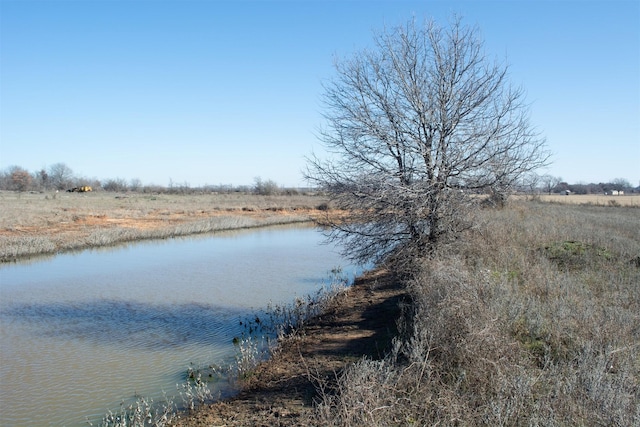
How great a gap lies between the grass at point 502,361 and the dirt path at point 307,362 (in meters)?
0.48

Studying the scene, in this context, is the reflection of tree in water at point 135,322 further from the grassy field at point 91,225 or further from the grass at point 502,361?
the grassy field at point 91,225

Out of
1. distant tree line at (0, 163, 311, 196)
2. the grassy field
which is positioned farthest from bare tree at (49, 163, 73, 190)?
the grassy field

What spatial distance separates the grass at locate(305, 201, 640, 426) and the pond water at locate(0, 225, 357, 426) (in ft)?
13.9

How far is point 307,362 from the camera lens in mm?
8156

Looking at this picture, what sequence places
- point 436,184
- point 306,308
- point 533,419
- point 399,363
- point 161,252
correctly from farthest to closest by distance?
point 161,252 → point 306,308 → point 436,184 → point 399,363 → point 533,419

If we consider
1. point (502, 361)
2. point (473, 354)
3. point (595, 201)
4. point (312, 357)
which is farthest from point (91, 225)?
point (595, 201)

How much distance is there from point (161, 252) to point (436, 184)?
720 inches

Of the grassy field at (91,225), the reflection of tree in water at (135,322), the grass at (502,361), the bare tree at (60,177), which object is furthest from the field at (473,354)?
the bare tree at (60,177)

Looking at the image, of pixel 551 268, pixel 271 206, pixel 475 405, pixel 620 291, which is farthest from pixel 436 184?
pixel 271 206

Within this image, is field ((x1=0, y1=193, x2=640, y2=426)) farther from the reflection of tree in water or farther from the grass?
the reflection of tree in water

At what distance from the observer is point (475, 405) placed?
5145 mm

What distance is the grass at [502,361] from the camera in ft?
15.5

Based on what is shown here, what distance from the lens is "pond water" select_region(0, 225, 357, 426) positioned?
320 inches

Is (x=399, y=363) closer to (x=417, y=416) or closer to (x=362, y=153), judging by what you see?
(x=417, y=416)
